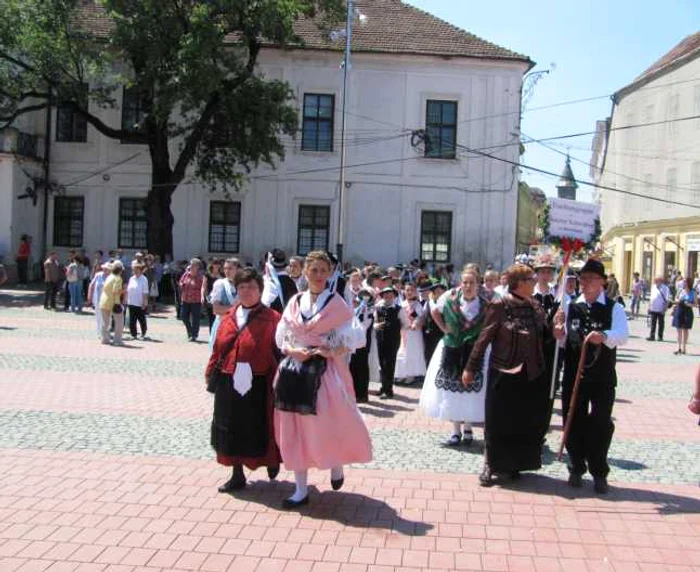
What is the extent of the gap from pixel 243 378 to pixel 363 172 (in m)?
27.5

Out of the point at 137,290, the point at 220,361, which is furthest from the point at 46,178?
the point at 220,361

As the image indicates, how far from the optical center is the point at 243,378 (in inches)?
227

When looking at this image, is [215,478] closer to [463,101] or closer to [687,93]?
[463,101]

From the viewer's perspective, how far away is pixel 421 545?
16.4 feet

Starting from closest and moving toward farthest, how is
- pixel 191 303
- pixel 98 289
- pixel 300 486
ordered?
pixel 300 486
pixel 98 289
pixel 191 303

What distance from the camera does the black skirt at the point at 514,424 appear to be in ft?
20.9

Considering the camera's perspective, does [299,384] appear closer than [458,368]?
Yes

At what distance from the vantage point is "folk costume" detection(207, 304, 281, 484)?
5801mm

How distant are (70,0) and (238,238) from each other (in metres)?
11.1

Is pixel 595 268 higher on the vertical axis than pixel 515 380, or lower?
higher

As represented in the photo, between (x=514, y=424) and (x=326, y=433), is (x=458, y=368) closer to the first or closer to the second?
(x=514, y=424)

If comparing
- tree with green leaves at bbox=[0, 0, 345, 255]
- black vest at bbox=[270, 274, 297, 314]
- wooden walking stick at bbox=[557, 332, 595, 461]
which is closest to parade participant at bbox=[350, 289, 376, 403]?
black vest at bbox=[270, 274, 297, 314]

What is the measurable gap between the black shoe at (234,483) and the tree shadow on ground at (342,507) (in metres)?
0.05

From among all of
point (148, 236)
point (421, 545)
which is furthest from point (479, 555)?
point (148, 236)
